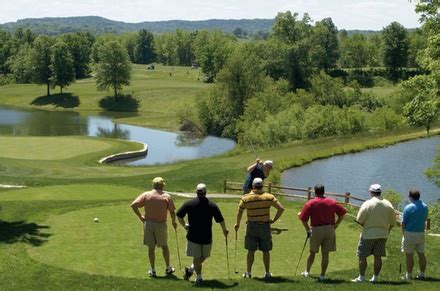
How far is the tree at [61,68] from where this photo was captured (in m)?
128

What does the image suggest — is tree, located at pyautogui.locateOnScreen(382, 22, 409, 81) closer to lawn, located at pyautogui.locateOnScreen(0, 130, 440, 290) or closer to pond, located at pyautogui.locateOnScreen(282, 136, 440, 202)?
pond, located at pyautogui.locateOnScreen(282, 136, 440, 202)

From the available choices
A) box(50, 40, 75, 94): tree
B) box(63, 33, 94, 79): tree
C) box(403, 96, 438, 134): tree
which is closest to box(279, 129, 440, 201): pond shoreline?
box(403, 96, 438, 134): tree

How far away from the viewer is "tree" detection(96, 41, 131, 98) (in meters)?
121

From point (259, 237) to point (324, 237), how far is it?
1.53 m

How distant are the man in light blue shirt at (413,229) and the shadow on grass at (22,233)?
10.3m

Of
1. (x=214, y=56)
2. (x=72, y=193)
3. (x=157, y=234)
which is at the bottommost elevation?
(x=72, y=193)

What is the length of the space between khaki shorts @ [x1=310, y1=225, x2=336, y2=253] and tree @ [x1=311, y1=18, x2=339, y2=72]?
97084 millimetres

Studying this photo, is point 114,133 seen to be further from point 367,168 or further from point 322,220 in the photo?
point 322,220

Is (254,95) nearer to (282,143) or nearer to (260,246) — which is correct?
(282,143)

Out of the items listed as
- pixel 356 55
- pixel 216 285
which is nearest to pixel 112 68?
pixel 356 55

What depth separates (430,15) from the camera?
74.8 feet

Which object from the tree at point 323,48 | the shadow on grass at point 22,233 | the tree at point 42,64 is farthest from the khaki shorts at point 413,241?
the tree at point 42,64

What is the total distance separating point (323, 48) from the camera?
406 feet

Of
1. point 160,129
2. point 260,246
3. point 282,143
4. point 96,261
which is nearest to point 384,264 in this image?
point 260,246
